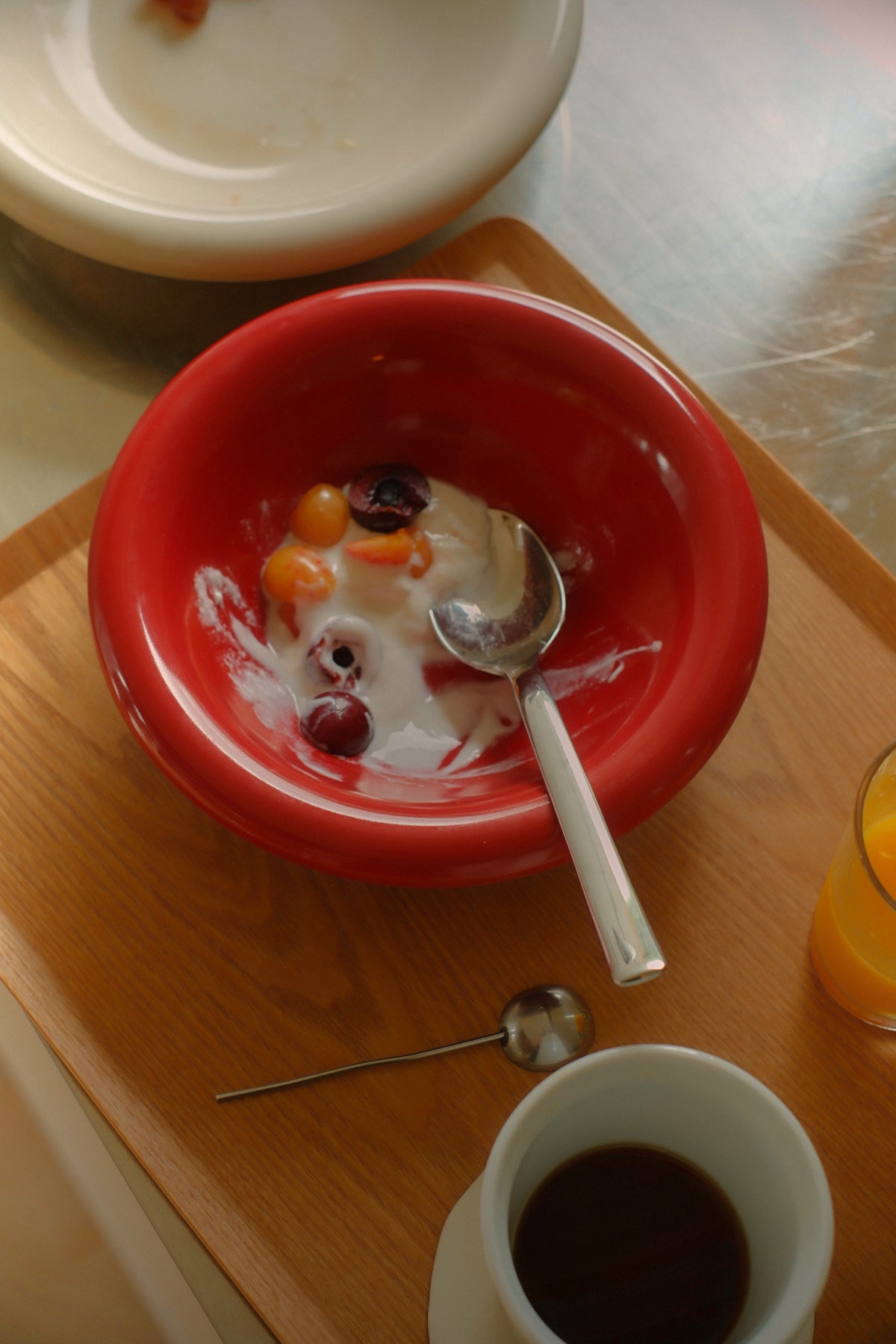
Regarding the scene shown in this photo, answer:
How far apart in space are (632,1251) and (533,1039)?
13 cm

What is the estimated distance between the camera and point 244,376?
0.69m

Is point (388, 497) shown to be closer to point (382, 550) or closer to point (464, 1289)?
point (382, 550)

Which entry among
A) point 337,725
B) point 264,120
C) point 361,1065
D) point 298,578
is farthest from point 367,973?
point 264,120

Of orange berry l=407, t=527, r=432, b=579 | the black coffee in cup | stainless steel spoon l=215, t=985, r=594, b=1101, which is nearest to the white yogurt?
orange berry l=407, t=527, r=432, b=579

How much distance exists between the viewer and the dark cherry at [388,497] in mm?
765

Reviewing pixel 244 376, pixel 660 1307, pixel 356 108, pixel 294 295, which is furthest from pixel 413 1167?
pixel 356 108

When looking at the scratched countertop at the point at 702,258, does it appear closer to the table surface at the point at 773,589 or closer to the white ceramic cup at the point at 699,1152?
the table surface at the point at 773,589

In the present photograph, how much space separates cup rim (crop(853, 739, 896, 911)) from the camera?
1.81 feet

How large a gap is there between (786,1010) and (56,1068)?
18.9 inches

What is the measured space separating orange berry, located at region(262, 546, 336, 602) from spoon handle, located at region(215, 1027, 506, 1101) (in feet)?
1.01

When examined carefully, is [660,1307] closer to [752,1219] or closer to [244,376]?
[752,1219]

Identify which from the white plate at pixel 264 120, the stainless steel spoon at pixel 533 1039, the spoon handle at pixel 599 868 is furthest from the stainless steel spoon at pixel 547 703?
the white plate at pixel 264 120

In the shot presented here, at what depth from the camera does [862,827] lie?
0.59 meters

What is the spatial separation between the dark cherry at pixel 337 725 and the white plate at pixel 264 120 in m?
0.38
